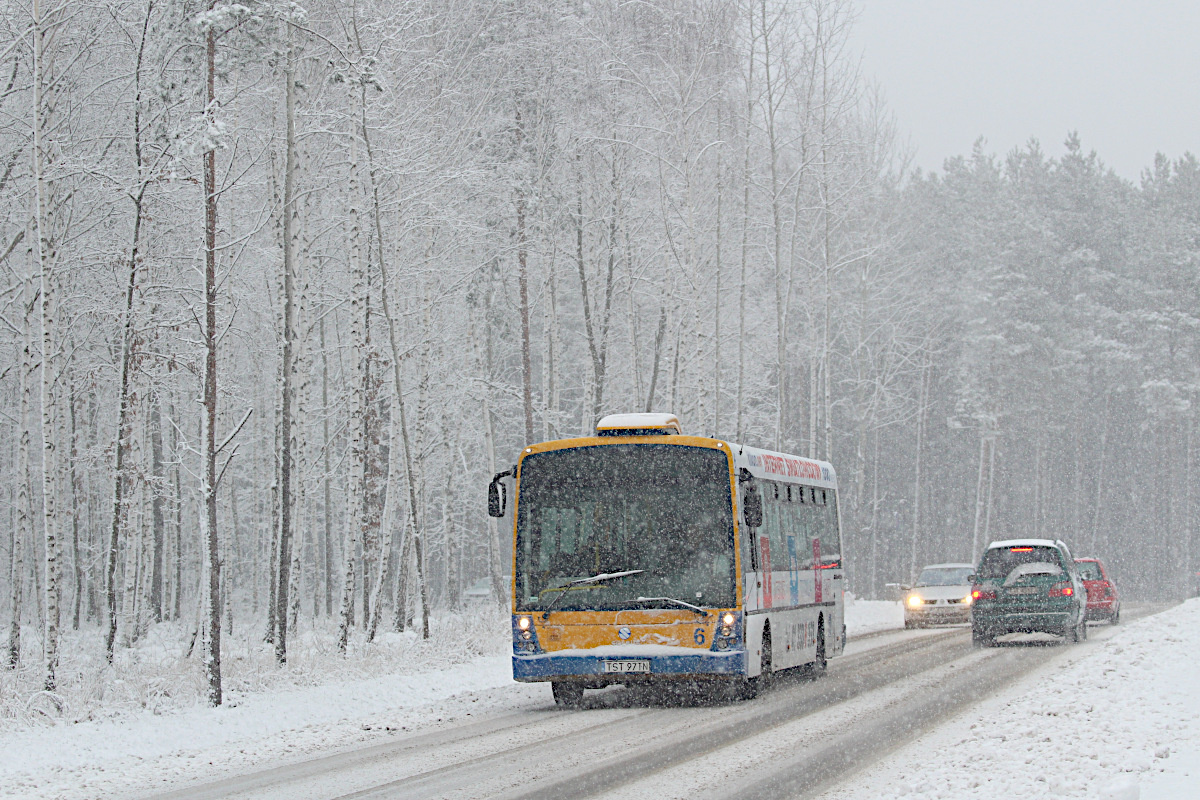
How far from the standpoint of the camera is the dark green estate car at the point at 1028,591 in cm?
2409

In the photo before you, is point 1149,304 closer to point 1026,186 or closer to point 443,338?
point 1026,186

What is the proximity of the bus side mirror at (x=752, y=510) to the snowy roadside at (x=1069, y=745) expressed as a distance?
3.23 meters

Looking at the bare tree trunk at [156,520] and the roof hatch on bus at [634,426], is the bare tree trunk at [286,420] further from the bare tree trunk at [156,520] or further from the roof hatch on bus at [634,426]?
the bare tree trunk at [156,520]

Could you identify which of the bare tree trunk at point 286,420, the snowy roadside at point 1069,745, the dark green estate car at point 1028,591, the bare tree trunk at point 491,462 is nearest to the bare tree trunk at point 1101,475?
the bare tree trunk at point 491,462

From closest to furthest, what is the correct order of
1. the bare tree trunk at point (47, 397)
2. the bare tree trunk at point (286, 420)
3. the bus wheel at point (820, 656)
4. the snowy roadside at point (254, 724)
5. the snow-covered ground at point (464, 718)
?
the snow-covered ground at point (464, 718), the snowy roadside at point (254, 724), the bare tree trunk at point (47, 397), the bare tree trunk at point (286, 420), the bus wheel at point (820, 656)

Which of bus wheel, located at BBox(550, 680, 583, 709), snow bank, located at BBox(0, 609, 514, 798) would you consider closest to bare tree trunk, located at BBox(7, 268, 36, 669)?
snow bank, located at BBox(0, 609, 514, 798)

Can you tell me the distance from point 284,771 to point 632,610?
Answer: 5335 millimetres

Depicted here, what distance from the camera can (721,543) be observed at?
15.2 m

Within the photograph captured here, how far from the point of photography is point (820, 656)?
65.1 feet

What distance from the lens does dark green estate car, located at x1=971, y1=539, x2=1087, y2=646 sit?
79.0ft

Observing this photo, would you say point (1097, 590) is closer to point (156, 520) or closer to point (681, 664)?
point (681, 664)

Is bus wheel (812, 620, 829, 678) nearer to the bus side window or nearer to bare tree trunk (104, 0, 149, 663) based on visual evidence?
the bus side window

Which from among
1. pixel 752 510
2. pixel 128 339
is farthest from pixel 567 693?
pixel 128 339

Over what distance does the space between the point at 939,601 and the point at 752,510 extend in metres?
19.2
